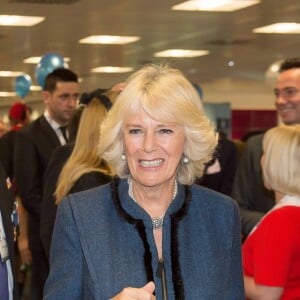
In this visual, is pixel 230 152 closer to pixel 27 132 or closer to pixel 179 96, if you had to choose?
pixel 27 132

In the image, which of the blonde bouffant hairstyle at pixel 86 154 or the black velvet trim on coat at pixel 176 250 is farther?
the blonde bouffant hairstyle at pixel 86 154

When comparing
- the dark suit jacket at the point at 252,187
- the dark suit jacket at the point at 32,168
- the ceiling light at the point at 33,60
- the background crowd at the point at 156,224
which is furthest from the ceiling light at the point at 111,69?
the background crowd at the point at 156,224

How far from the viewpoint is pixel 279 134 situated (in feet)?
9.36

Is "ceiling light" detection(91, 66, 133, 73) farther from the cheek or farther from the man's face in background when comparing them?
the cheek

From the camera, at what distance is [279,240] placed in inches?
102

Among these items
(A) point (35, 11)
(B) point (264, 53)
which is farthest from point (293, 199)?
(B) point (264, 53)

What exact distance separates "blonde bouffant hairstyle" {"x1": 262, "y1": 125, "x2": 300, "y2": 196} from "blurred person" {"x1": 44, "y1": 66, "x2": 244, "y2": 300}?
0.64m

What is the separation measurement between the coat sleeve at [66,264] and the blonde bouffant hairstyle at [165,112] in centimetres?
26

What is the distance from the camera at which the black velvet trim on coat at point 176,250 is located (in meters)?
2.04

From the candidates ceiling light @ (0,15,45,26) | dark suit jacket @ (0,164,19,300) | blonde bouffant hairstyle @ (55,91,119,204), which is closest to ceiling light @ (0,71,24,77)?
ceiling light @ (0,15,45,26)

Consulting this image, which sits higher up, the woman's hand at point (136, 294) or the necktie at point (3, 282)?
the woman's hand at point (136, 294)

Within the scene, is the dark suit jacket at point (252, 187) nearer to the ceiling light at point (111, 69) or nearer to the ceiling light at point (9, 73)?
the ceiling light at point (111, 69)

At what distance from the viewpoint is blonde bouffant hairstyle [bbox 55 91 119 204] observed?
314 cm

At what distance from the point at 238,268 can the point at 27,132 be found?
8.81 feet
